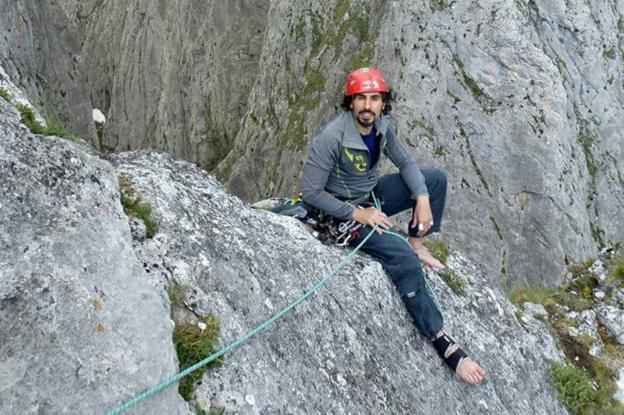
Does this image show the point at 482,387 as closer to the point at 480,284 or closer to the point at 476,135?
the point at 480,284

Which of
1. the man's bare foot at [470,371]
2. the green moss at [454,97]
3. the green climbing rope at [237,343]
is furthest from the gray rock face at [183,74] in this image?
the man's bare foot at [470,371]

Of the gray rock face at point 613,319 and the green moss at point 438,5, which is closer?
the gray rock face at point 613,319

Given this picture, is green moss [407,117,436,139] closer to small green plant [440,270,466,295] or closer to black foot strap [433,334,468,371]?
small green plant [440,270,466,295]

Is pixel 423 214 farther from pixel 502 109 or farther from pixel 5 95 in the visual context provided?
pixel 502 109

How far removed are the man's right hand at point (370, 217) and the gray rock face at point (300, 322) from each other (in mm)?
428

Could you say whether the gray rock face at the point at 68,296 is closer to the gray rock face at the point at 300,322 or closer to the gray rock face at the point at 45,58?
the gray rock face at the point at 300,322

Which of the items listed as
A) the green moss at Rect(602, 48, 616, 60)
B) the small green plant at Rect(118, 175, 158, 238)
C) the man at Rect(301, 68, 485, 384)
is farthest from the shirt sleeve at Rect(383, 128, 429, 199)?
the green moss at Rect(602, 48, 616, 60)

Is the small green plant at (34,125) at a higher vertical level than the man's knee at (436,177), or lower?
higher

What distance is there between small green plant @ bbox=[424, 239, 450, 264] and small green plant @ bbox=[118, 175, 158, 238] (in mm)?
4295

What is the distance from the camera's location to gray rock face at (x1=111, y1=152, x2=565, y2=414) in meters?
4.76

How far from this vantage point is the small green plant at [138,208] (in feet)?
16.2

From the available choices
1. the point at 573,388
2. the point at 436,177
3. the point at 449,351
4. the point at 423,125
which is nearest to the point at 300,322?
the point at 449,351

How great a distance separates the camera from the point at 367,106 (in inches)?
251

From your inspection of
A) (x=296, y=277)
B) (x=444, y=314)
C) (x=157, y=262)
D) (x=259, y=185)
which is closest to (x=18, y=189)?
(x=157, y=262)
